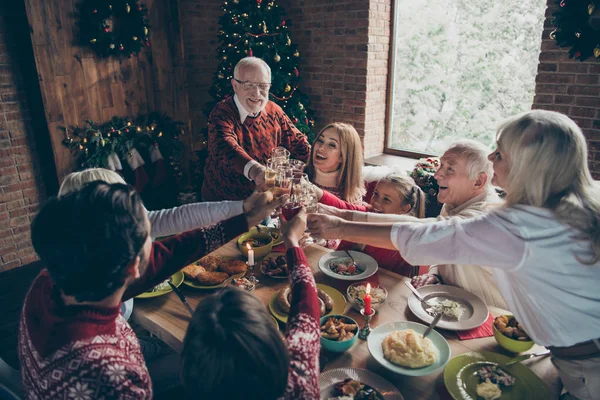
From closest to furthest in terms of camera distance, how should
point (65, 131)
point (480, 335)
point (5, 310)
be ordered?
point (480, 335), point (5, 310), point (65, 131)

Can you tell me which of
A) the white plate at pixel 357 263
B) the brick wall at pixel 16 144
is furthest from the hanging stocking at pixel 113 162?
the white plate at pixel 357 263

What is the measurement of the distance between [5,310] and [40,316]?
109 inches

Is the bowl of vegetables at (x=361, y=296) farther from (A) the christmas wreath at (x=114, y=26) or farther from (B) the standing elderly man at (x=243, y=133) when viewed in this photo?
(A) the christmas wreath at (x=114, y=26)

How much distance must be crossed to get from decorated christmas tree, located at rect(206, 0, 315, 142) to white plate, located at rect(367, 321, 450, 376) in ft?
11.0

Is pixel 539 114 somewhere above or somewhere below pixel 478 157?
above

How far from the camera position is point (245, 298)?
949mm

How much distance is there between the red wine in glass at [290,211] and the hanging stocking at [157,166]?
132 inches

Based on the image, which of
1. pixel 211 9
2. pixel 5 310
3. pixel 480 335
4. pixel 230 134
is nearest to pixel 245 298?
pixel 480 335

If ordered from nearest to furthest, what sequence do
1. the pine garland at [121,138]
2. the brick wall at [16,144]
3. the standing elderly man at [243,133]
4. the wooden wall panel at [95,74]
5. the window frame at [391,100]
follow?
the standing elderly man at [243,133] < the brick wall at [16,144] < the wooden wall panel at [95,74] < the pine garland at [121,138] < the window frame at [391,100]

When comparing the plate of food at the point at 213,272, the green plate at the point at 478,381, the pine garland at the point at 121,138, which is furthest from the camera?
the pine garland at the point at 121,138

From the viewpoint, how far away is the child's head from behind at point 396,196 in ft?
8.05

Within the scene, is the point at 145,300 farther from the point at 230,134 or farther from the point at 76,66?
the point at 76,66

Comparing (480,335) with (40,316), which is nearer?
(40,316)

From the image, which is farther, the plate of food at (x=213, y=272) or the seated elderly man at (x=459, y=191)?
the seated elderly man at (x=459, y=191)
